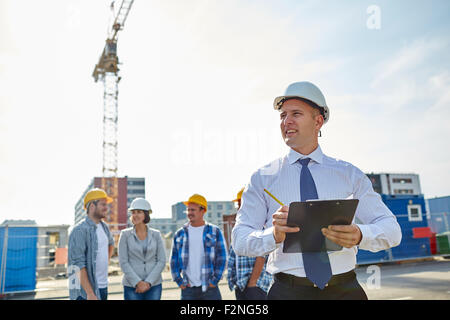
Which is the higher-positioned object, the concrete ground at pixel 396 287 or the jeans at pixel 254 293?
the jeans at pixel 254 293

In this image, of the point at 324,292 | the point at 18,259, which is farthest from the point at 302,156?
the point at 18,259

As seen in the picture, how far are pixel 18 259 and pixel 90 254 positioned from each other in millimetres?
9363

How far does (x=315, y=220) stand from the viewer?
5.58 ft

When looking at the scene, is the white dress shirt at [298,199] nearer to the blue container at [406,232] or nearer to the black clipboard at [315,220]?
the black clipboard at [315,220]

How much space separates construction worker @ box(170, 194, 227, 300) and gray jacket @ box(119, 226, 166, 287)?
268mm

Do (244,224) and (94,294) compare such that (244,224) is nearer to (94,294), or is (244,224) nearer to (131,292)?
(94,294)

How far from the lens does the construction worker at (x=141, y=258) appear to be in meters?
5.34

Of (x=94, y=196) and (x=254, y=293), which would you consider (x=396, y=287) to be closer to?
(x=254, y=293)

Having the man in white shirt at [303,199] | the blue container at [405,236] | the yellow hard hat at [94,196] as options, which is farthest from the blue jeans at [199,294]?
the blue container at [405,236]

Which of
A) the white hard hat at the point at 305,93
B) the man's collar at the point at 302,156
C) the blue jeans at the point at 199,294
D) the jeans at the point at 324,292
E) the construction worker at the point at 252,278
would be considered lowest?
the blue jeans at the point at 199,294

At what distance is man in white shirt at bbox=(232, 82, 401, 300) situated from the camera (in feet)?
6.45

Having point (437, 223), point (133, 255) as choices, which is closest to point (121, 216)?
point (437, 223)

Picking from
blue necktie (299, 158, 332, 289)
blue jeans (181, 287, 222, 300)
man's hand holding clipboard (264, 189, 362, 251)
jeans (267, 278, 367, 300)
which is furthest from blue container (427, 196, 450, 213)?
man's hand holding clipboard (264, 189, 362, 251)
